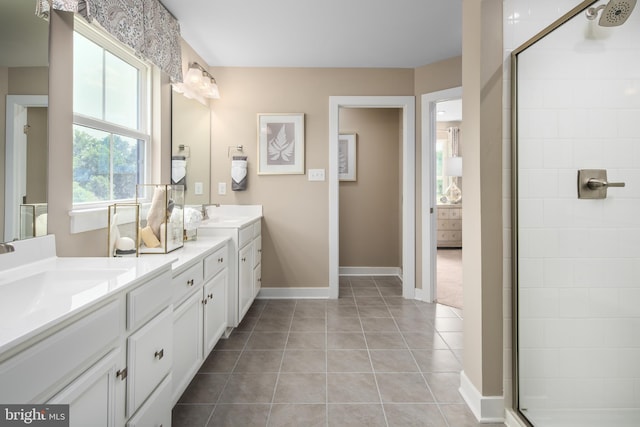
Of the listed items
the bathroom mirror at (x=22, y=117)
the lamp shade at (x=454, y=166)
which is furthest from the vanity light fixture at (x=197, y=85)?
the lamp shade at (x=454, y=166)

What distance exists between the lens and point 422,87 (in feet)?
12.2

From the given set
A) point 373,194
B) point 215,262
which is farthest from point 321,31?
point 373,194

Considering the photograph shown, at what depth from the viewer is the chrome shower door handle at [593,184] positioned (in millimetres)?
1455

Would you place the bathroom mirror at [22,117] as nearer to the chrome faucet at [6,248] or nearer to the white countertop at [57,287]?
the chrome faucet at [6,248]

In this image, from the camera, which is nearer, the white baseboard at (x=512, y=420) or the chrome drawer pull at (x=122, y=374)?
the chrome drawer pull at (x=122, y=374)

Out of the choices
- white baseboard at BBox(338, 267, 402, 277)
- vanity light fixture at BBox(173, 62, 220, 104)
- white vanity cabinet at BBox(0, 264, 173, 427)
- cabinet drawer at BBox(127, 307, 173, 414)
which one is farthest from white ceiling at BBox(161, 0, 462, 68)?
white baseboard at BBox(338, 267, 402, 277)

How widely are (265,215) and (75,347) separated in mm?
2893

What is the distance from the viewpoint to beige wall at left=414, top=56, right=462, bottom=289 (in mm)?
3488

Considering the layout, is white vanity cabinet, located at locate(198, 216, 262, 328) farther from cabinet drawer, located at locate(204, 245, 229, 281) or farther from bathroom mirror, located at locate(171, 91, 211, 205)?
bathroom mirror, located at locate(171, 91, 211, 205)

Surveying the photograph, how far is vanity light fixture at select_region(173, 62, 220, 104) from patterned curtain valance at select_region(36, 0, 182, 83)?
0.28m

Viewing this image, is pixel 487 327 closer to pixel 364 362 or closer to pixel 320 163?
pixel 364 362

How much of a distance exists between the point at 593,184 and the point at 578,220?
17cm

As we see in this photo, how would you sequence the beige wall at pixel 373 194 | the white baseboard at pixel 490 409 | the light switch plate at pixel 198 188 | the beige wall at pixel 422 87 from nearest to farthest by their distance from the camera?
the white baseboard at pixel 490 409
the light switch plate at pixel 198 188
the beige wall at pixel 422 87
the beige wall at pixel 373 194

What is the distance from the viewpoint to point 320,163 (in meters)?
3.77
